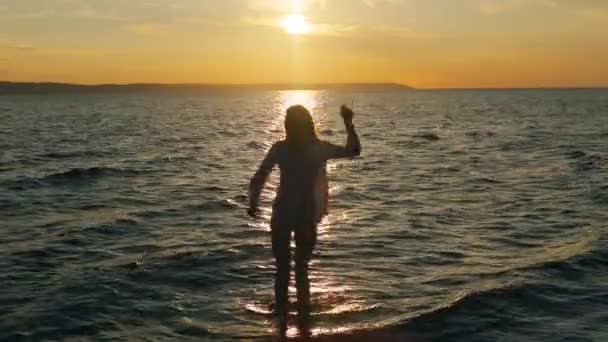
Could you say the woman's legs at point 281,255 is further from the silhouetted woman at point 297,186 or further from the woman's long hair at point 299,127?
the woman's long hair at point 299,127

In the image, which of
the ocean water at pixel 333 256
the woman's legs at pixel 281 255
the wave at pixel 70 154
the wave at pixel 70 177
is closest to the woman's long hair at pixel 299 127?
the woman's legs at pixel 281 255

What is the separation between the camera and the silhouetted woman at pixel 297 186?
8.57 meters

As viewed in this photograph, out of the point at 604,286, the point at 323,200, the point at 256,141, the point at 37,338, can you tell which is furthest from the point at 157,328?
the point at 256,141

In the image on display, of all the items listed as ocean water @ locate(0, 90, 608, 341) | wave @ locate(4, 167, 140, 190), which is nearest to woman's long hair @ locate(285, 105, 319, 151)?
ocean water @ locate(0, 90, 608, 341)

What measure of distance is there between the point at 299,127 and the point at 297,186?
0.76 m

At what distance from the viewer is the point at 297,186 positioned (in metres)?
Result: 8.79

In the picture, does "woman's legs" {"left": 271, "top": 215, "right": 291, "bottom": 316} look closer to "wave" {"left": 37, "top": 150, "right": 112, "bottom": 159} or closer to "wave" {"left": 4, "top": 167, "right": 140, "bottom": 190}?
"wave" {"left": 4, "top": 167, "right": 140, "bottom": 190}

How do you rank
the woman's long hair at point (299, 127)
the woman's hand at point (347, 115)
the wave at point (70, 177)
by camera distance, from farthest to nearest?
the wave at point (70, 177), the woman's long hair at point (299, 127), the woman's hand at point (347, 115)

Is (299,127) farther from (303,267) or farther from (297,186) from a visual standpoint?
(303,267)

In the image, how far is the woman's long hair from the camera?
27.9ft

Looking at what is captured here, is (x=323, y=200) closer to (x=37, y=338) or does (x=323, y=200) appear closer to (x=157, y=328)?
(x=157, y=328)

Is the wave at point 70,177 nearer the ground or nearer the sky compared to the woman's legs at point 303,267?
nearer the ground

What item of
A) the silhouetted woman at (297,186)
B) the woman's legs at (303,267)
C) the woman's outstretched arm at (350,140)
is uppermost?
the woman's outstretched arm at (350,140)

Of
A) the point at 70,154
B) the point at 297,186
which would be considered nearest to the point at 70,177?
the point at 70,154
